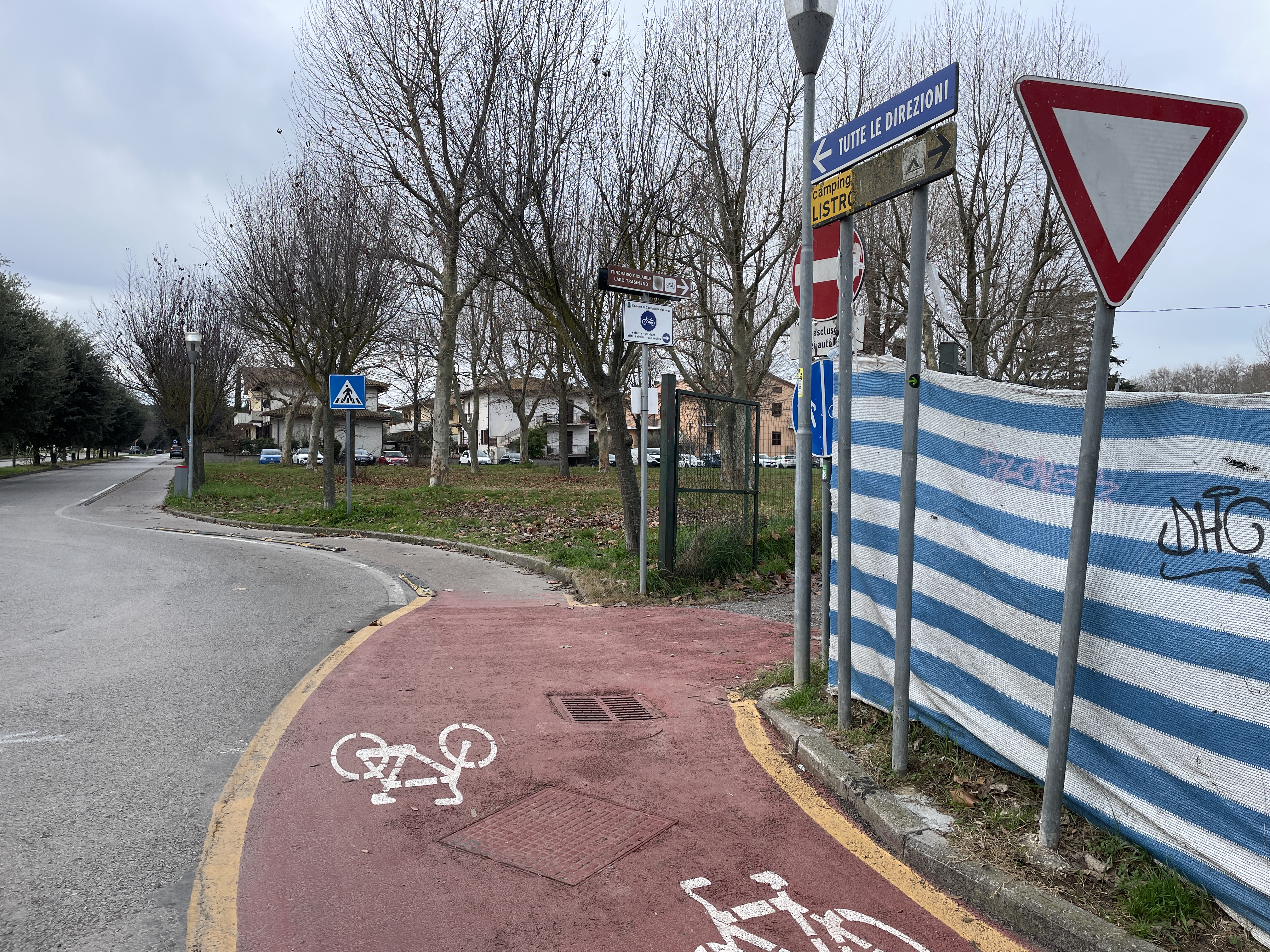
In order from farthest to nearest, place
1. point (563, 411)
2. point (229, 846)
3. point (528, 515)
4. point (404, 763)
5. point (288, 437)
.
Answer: point (288, 437), point (563, 411), point (528, 515), point (404, 763), point (229, 846)

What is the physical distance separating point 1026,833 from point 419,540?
1279cm

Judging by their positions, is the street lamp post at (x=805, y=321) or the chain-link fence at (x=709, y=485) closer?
the street lamp post at (x=805, y=321)

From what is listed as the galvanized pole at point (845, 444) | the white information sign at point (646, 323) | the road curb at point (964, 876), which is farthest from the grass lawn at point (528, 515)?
the road curb at point (964, 876)

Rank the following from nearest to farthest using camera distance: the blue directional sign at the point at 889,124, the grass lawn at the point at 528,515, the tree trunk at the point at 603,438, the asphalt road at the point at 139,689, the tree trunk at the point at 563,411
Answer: the asphalt road at the point at 139,689 < the blue directional sign at the point at 889,124 < the grass lawn at the point at 528,515 < the tree trunk at the point at 563,411 < the tree trunk at the point at 603,438

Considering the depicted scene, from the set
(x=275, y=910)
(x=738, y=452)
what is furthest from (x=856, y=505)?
(x=738, y=452)

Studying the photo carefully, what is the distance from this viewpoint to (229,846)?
3.48 meters

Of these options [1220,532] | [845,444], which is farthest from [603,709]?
[1220,532]

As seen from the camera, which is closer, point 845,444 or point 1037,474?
point 1037,474

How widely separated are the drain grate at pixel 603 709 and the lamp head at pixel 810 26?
12.5 ft

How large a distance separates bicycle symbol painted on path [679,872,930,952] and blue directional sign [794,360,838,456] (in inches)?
112

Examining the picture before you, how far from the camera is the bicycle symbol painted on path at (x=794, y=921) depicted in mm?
2775

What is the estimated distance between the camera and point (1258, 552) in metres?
2.73

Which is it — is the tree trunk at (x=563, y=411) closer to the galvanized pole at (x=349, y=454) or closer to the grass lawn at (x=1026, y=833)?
the galvanized pole at (x=349, y=454)

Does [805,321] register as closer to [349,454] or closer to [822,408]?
[822,408]
